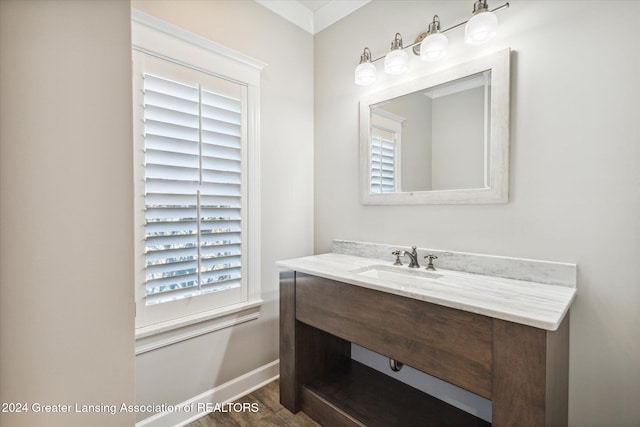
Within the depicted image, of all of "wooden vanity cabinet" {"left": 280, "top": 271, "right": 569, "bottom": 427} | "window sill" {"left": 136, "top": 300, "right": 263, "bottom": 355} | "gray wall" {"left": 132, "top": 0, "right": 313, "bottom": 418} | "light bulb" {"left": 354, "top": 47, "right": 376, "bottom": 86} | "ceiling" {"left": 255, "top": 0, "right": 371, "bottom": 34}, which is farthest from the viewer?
"ceiling" {"left": 255, "top": 0, "right": 371, "bottom": 34}

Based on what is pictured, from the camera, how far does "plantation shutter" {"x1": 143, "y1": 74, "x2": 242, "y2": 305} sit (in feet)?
5.09

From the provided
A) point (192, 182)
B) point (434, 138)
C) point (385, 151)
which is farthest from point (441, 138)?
point (192, 182)

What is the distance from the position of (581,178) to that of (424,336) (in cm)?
94

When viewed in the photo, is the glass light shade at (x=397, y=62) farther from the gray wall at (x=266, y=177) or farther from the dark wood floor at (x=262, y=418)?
the dark wood floor at (x=262, y=418)

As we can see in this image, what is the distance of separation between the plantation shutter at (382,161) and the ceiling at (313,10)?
923mm

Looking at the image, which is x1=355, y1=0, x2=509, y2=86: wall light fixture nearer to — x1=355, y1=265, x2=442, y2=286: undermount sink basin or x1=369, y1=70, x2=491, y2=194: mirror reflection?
x1=369, y1=70, x2=491, y2=194: mirror reflection

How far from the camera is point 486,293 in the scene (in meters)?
1.17

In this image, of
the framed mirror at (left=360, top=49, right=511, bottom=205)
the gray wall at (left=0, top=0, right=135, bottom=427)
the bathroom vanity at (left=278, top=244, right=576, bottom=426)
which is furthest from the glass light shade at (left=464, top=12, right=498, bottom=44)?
the gray wall at (left=0, top=0, right=135, bottom=427)

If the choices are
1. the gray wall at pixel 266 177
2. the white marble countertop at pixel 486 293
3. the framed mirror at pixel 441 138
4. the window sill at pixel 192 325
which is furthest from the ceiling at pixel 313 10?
the window sill at pixel 192 325

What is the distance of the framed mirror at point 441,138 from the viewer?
1451 millimetres

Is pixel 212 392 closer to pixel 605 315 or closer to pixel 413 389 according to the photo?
pixel 413 389

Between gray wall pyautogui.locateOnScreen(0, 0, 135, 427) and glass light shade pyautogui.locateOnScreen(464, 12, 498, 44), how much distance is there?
4.74ft

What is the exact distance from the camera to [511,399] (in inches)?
37.8

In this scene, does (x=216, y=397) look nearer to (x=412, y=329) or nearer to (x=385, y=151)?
(x=412, y=329)
